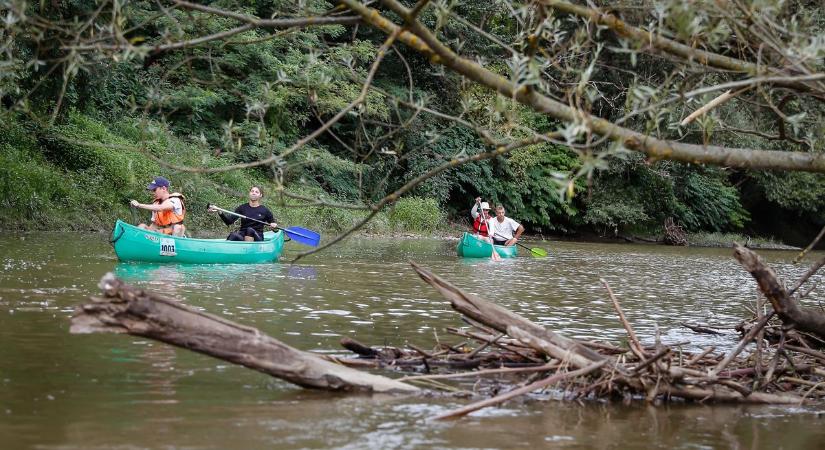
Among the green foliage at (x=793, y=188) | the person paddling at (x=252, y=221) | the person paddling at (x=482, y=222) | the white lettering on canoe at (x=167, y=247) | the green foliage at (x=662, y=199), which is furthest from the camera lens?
the green foliage at (x=793, y=188)

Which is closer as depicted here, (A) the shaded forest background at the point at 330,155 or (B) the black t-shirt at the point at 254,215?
(B) the black t-shirt at the point at 254,215

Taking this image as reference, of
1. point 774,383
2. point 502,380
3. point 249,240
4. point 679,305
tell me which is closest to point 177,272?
point 249,240

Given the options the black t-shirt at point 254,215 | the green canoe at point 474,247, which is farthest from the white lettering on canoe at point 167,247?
the green canoe at point 474,247

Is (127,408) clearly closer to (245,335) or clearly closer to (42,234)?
(245,335)

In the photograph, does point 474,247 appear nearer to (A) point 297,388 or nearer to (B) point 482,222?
(B) point 482,222

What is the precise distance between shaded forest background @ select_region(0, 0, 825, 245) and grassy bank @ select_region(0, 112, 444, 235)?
4cm

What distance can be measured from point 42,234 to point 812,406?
Result: 678 inches

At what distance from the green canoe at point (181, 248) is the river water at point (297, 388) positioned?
62 centimetres

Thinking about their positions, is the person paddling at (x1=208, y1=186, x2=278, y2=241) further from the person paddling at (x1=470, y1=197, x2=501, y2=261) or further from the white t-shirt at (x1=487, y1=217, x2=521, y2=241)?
the white t-shirt at (x1=487, y1=217, x2=521, y2=241)

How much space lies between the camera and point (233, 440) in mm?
5129

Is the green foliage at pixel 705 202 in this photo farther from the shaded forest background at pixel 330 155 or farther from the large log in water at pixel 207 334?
the large log in water at pixel 207 334

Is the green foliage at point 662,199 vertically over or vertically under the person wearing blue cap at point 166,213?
over

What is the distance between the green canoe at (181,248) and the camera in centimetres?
1562

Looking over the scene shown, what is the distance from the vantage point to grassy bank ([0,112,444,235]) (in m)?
21.5
